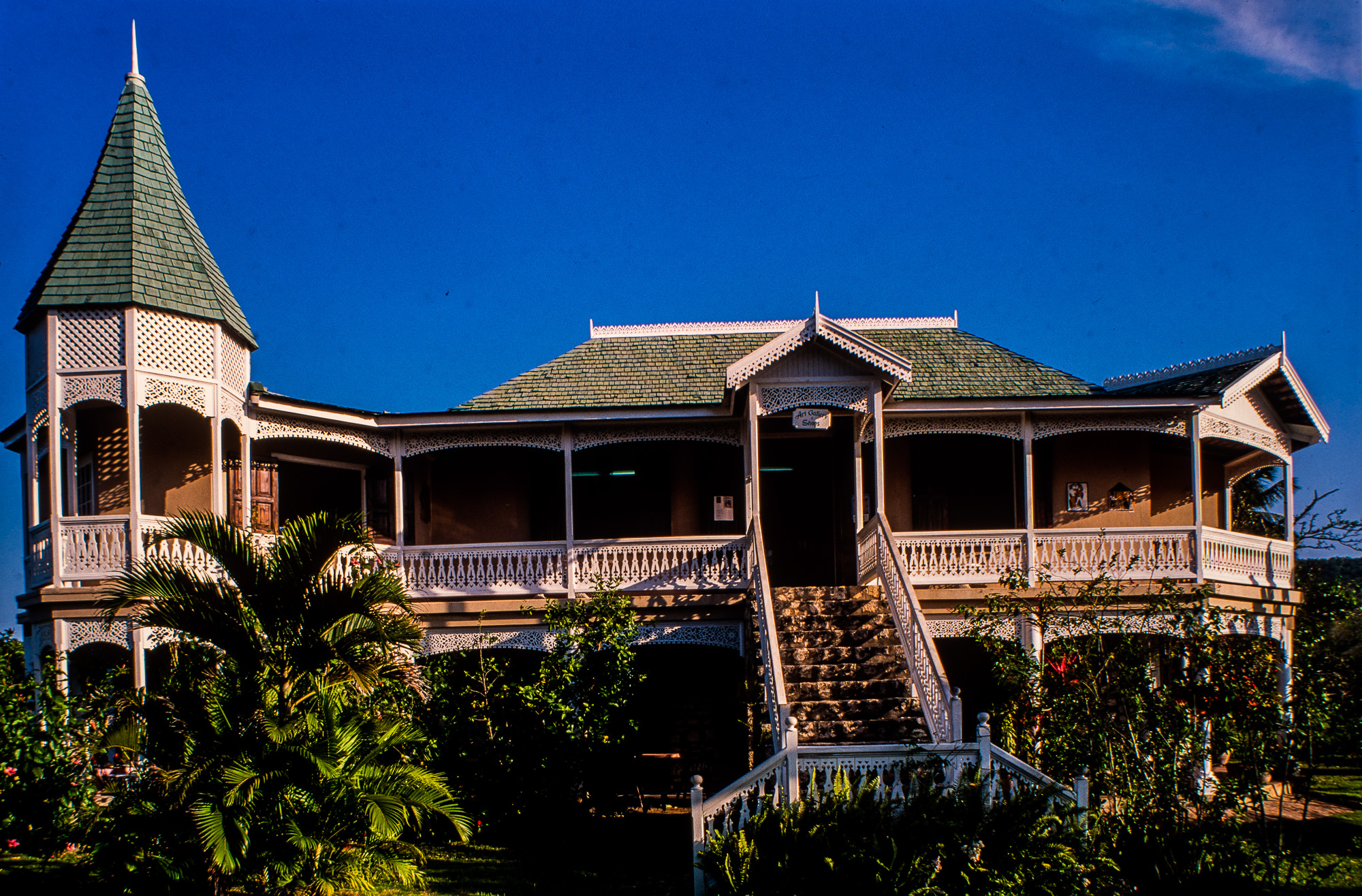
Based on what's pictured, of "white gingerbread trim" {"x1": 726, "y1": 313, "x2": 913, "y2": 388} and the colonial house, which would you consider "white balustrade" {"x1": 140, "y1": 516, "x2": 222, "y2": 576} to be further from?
"white gingerbread trim" {"x1": 726, "y1": 313, "x2": 913, "y2": 388}

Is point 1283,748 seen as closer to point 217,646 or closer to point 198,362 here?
point 217,646

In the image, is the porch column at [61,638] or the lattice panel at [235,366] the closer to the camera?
the porch column at [61,638]

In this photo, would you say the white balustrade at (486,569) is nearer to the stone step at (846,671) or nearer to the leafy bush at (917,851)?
the stone step at (846,671)

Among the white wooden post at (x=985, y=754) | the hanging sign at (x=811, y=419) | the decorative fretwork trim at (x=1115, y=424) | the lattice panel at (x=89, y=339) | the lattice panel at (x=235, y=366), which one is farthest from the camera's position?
the decorative fretwork trim at (x=1115, y=424)

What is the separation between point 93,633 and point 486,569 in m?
4.98

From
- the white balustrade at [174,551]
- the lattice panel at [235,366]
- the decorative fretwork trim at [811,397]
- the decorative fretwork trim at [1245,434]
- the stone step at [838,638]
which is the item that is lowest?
→ the stone step at [838,638]

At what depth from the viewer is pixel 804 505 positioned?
18.5m

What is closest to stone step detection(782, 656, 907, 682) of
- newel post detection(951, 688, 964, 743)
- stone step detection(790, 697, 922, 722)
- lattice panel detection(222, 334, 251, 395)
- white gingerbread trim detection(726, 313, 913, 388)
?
stone step detection(790, 697, 922, 722)

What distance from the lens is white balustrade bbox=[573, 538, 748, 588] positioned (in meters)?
15.5

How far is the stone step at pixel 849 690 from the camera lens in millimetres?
12547

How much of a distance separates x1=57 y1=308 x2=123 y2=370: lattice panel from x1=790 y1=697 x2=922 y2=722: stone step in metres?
9.41

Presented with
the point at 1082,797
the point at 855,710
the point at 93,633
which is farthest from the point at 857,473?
the point at 93,633

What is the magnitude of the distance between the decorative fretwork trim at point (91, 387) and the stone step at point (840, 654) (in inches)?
347

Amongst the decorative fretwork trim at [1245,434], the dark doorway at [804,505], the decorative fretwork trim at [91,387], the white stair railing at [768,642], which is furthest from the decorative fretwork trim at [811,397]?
the decorative fretwork trim at [91,387]
